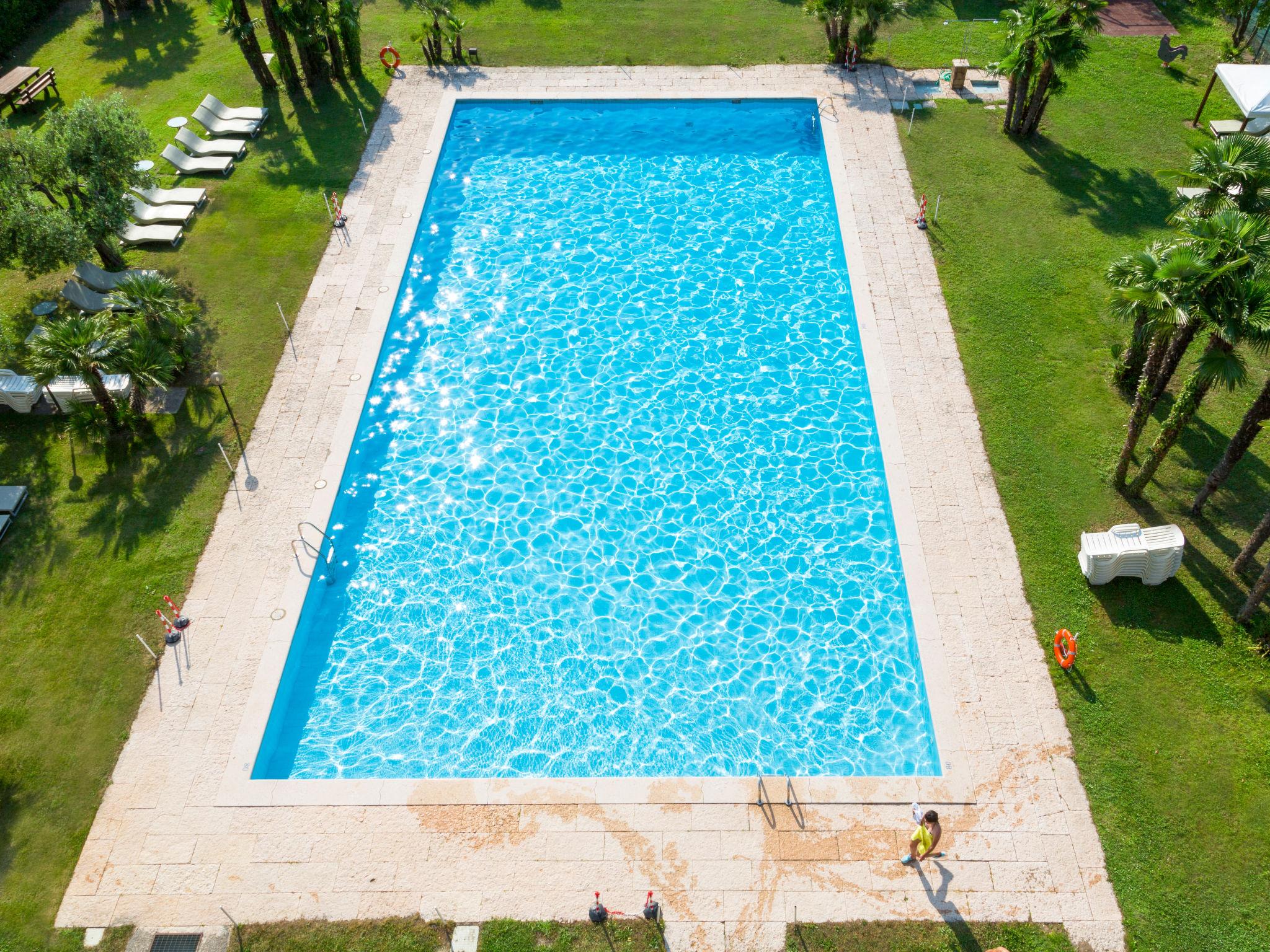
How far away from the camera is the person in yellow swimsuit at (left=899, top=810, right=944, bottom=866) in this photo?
12.9m

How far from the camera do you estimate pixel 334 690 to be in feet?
52.5

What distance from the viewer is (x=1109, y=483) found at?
18109mm

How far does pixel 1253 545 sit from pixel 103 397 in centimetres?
2333

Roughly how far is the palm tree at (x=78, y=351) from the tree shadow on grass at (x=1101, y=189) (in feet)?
79.0

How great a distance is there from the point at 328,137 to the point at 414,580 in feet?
55.2

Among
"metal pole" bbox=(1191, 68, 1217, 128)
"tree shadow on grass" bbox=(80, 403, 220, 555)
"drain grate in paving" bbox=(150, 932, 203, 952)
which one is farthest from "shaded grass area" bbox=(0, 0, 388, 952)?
"metal pole" bbox=(1191, 68, 1217, 128)

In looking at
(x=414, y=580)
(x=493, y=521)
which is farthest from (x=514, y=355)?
(x=414, y=580)

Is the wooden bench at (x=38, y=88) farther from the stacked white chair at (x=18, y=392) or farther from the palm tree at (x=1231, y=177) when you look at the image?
the palm tree at (x=1231, y=177)

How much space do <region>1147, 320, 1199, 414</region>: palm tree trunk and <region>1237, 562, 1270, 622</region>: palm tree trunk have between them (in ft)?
11.6

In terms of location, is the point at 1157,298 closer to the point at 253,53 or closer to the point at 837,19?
the point at 837,19

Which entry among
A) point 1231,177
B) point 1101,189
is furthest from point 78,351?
point 1101,189

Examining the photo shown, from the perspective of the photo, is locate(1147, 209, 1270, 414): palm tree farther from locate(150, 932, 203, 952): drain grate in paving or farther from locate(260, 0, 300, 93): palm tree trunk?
locate(260, 0, 300, 93): palm tree trunk

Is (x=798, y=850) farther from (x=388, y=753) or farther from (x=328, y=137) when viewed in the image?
(x=328, y=137)

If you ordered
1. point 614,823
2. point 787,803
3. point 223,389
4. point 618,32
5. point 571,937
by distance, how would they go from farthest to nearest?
point 618,32
point 223,389
point 787,803
point 614,823
point 571,937
